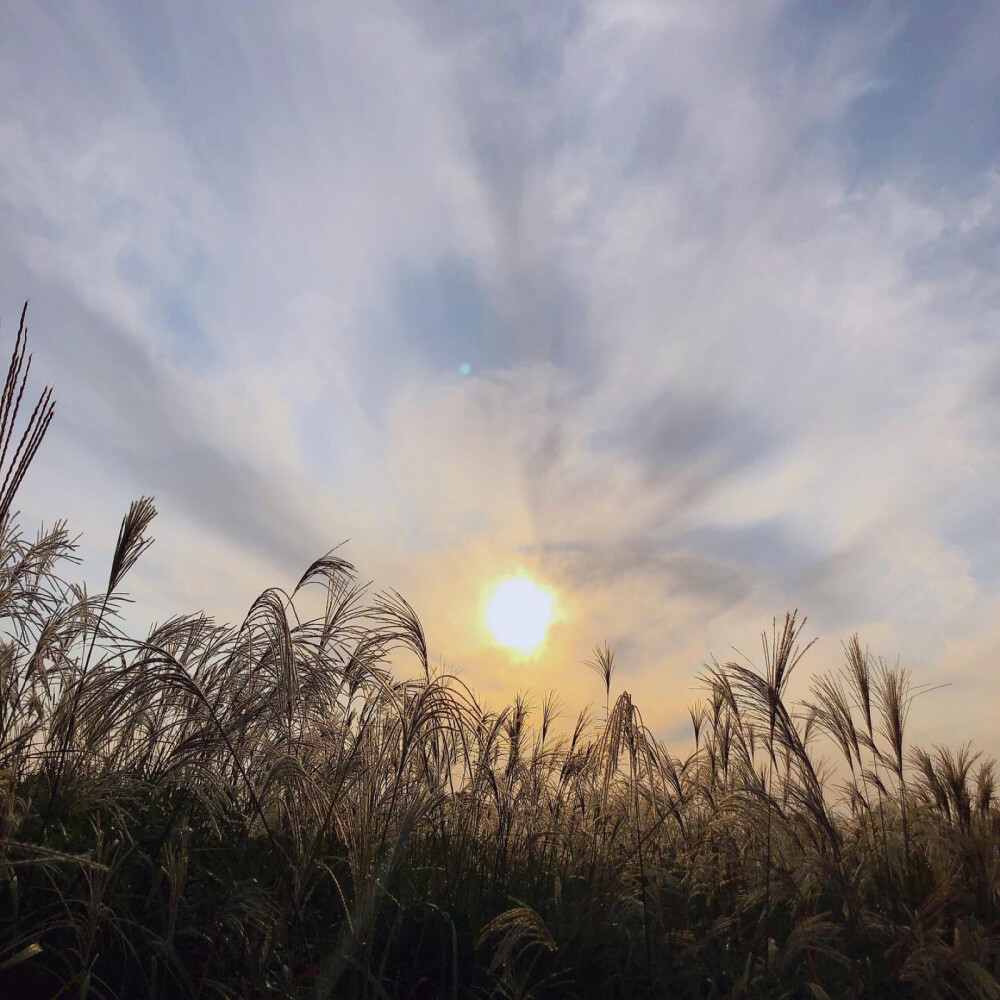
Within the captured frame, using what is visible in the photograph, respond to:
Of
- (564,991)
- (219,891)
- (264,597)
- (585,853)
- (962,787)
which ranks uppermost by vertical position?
(264,597)

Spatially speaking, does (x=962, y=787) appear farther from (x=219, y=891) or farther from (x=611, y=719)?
(x=219, y=891)

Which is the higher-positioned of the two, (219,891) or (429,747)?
(429,747)

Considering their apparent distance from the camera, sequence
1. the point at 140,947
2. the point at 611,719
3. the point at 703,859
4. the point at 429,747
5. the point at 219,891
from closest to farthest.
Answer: the point at 140,947
the point at 219,891
the point at 429,747
the point at 611,719
the point at 703,859

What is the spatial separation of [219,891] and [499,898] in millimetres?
1433

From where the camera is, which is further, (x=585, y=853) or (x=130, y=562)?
(x=585, y=853)

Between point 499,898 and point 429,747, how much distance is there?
865 millimetres

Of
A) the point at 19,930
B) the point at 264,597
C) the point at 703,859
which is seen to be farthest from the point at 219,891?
the point at 703,859

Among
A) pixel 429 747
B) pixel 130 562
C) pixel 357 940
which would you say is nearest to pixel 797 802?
pixel 429 747

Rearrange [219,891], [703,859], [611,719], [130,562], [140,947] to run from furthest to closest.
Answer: [703,859]
[611,719]
[130,562]
[219,891]
[140,947]

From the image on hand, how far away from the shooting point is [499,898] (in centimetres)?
424

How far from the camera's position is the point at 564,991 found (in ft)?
12.6

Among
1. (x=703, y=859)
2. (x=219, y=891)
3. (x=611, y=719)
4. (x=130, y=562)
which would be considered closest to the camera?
(x=219, y=891)

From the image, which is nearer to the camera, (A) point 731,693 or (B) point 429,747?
(B) point 429,747

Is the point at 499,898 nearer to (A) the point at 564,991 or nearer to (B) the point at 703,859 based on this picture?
(A) the point at 564,991
